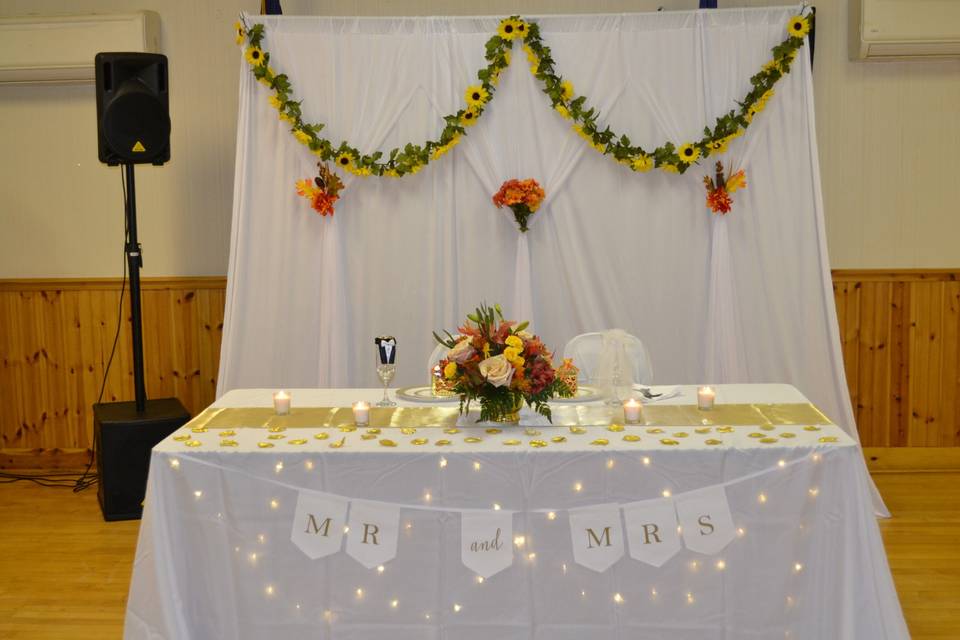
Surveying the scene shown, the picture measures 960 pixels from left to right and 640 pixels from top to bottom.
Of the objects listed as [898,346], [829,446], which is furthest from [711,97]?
[829,446]

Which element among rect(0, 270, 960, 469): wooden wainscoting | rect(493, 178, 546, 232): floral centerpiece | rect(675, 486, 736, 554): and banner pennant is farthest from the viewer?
rect(0, 270, 960, 469): wooden wainscoting

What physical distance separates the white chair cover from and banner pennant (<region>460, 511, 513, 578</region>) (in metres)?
1.00

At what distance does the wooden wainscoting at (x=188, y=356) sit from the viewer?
493cm

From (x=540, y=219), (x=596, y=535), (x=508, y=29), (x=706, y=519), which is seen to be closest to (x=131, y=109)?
(x=508, y=29)

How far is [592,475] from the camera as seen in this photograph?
100 inches

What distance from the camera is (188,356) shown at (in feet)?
16.9

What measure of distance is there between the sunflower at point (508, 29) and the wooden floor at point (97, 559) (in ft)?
8.59

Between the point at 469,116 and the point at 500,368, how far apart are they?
2146 millimetres

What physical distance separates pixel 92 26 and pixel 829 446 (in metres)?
4.01

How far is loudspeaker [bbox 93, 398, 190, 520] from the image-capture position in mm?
4258

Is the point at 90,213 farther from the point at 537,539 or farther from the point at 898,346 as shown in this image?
the point at 898,346

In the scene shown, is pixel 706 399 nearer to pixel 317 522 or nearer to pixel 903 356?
pixel 317 522

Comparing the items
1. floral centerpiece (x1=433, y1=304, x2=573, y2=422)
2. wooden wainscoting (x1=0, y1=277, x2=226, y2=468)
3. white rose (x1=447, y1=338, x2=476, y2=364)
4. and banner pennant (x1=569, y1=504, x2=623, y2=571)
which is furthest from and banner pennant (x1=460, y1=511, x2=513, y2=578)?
wooden wainscoting (x1=0, y1=277, x2=226, y2=468)

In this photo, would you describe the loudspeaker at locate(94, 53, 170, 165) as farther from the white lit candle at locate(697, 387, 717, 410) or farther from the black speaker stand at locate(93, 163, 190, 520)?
the white lit candle at locate(697, 387, 717, 410)
